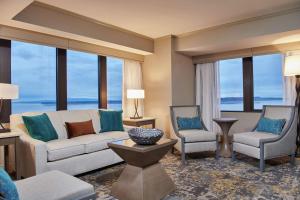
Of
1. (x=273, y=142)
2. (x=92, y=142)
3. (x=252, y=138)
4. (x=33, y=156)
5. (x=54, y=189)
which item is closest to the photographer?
(x=54, y=189)

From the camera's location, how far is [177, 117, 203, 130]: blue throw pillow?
411 cm

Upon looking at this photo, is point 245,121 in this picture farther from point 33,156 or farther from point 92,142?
point 33,156

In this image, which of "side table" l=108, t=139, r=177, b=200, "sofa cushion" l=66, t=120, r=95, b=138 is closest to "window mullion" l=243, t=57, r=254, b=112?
"side table" l=108, t=139, r=177, b=200

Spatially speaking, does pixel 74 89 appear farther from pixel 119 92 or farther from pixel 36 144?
pixel 36 144

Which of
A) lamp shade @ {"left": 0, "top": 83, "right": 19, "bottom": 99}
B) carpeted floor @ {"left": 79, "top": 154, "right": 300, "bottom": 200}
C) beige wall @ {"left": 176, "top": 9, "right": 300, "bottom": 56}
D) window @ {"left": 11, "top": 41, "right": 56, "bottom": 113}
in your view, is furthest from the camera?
window @ {"left": 11, "top": 41, "right": 56, "bottom": 113}

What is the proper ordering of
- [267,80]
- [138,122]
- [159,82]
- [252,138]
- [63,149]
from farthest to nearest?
[159,82]
[267,80]
[138,122]
[252,138]
[63,149]

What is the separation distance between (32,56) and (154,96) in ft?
8.50

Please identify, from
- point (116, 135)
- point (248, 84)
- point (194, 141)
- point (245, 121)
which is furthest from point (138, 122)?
point (248, 84)

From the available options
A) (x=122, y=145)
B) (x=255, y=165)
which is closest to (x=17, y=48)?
(x=122, y=145)

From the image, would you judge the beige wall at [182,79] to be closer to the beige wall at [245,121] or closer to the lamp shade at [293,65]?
the beige wall at [245,121]

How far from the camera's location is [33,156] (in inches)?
102

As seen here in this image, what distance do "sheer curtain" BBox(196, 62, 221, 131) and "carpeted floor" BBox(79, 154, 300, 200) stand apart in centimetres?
152

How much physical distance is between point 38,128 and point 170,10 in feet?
8.43

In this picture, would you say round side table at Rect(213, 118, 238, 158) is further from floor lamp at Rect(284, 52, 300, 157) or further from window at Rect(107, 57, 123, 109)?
window at Rect(107, 57, 123, 109)
